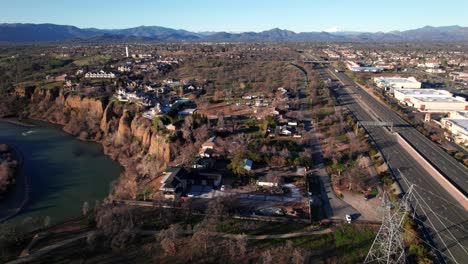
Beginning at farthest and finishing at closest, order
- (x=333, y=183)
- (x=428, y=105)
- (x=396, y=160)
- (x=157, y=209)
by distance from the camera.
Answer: (x=428, y=105) → (x=396, y=160) → (x=333, y=183) → (x=157, y=209)

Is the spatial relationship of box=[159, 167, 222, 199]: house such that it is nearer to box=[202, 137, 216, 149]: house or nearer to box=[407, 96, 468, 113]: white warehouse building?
box=[202, 137, 216, 149]: house

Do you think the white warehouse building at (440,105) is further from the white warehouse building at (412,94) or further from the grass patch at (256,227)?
the grass patch at (256,227)

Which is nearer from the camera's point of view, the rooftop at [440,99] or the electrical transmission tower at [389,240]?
the electrical transmission tower at [389,240]

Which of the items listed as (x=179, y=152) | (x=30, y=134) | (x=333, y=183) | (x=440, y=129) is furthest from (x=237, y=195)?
(x=30, y=134)

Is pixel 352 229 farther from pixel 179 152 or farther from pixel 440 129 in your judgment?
pixel 440 129

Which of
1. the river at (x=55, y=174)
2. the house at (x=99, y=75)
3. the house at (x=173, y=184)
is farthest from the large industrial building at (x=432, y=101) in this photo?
the house at (x=99, y=75)
